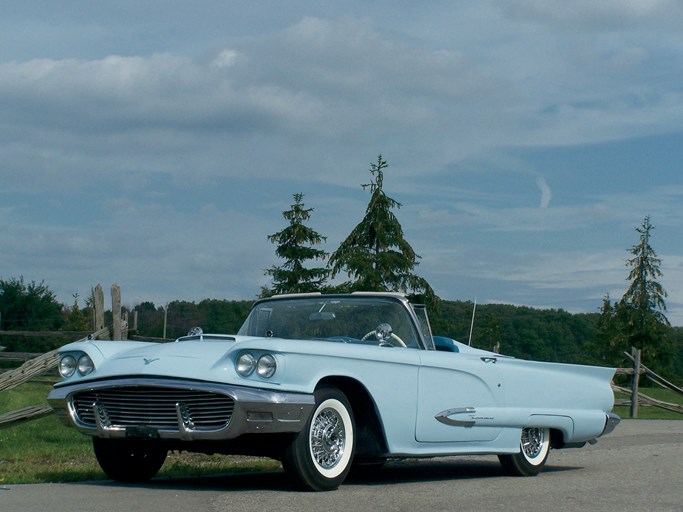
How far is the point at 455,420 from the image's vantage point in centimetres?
848

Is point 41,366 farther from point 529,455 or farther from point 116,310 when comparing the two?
point 529,455

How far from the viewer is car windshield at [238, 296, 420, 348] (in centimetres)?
875

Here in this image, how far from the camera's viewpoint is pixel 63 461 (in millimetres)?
10195

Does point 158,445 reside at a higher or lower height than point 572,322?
lower

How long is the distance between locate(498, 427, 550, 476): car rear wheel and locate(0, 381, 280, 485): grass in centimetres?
219

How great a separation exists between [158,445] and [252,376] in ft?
3.00

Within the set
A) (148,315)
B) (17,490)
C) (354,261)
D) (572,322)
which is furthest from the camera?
(148,315)

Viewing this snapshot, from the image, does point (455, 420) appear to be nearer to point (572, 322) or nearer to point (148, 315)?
point (572, 322)

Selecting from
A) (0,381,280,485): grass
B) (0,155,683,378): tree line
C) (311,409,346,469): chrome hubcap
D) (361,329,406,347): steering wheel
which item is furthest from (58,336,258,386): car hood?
(0,155,683,378): tree line

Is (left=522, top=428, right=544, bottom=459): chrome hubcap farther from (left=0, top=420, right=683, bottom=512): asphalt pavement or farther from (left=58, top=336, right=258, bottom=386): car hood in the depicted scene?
(left=58, top=336, right=258, bottom=386): car hood

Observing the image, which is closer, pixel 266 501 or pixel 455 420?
pixel 266 501

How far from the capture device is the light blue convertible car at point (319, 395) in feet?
23.5

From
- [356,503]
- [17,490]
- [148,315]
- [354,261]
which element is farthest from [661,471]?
[148,315]

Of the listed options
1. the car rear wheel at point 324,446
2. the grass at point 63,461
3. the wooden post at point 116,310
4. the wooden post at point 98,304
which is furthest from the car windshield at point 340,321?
the wooden post at point 98,304
